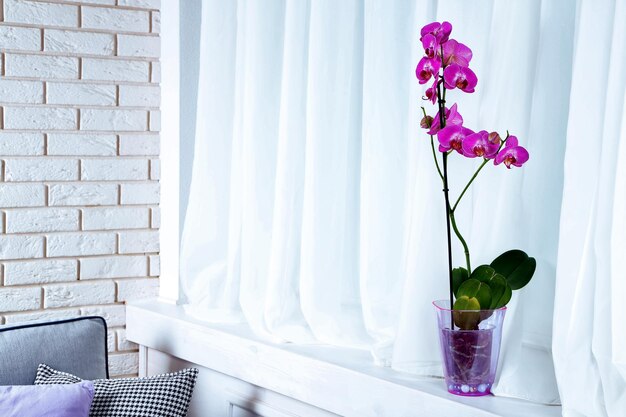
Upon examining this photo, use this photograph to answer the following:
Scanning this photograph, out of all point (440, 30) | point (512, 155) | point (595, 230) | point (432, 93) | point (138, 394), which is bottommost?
point (138, 394)

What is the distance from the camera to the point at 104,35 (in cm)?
236

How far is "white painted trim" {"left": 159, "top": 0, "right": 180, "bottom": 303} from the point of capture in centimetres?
237

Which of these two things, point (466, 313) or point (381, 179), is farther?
point (381, 179)

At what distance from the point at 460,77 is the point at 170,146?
1.20 meters

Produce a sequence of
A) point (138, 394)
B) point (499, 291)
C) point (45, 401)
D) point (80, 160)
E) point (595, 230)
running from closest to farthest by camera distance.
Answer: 1. point (595, 230)
2. point (499, 291)
3. point (45, 401)
4. point (138, 394)
5. point (80, 160)

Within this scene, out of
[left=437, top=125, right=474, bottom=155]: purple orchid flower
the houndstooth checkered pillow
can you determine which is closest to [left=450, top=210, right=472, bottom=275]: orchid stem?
[left=437, top=125, right=474, bottom=155]: purple orchid flower

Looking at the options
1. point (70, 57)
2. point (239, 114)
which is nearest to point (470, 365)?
point (239, 114)

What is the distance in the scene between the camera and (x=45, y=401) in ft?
5.56

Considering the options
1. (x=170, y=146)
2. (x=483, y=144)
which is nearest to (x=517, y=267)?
(x=483, y=144)

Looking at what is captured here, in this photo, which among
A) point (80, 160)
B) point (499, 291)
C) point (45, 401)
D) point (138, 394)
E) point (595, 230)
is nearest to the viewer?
point (595, 230)

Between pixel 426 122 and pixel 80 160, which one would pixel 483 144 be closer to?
pixel 426 122

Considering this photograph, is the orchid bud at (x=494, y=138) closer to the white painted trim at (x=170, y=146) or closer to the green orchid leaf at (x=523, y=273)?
the green orchid leaf at (x=523, y=273)

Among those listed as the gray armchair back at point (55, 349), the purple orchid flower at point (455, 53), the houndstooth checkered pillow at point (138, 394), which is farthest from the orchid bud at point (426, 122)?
the gray armchair back at point (55, 349)

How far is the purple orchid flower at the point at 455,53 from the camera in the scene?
4.65 feet
